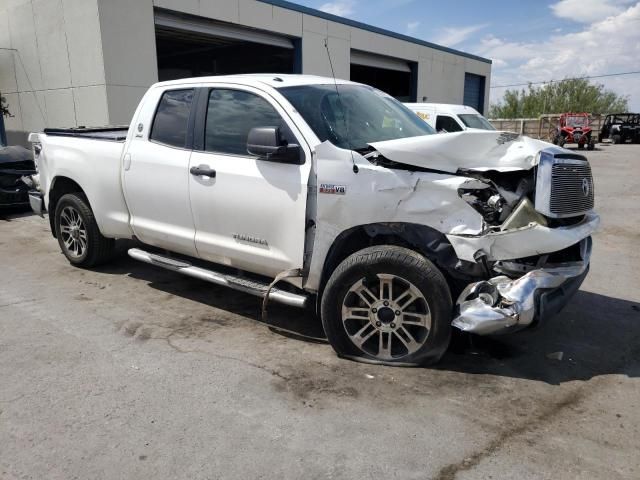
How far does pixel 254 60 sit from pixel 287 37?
5641mm

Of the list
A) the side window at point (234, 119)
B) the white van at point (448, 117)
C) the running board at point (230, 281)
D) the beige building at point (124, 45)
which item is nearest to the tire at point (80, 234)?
the running board at point (230, 281)

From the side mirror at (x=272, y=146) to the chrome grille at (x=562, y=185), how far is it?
168cm

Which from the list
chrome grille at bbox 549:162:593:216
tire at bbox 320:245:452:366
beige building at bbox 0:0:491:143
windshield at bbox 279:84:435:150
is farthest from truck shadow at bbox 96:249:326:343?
beige building at bbox 0:0:491:143

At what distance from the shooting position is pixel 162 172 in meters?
4.80

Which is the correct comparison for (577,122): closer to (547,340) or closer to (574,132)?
(574,132)

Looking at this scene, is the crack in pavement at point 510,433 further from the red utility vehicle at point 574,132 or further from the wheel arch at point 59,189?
the red utility vehicle at point 574,132

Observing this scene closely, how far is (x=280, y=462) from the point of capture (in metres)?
2.76

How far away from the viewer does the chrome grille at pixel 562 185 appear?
11.1ft

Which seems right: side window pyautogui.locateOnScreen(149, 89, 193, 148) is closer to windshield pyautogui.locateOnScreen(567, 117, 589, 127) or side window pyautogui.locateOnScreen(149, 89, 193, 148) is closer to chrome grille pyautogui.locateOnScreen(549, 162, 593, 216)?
chrome grille pyautogui.locateOnScreen(549, 162, 593, 216)

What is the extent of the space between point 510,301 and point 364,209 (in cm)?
112

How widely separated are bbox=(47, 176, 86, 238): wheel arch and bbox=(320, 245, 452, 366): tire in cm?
373

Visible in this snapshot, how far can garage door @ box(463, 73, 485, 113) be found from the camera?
30.8 m

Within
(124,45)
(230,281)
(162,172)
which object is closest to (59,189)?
(162,172)

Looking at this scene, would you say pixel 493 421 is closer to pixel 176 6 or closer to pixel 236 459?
pixel 236 459
